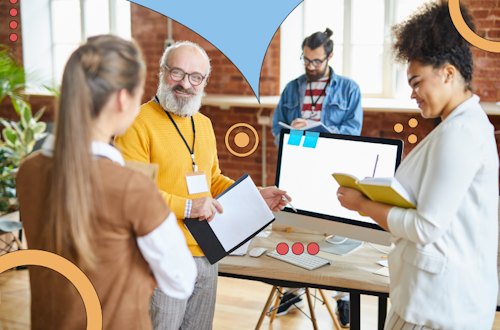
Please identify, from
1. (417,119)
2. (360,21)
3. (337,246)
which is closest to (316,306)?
(337,246)

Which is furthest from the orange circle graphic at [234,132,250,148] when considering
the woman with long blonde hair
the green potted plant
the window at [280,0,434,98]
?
the woman with long blonde hair

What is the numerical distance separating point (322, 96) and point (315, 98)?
2.0 inches

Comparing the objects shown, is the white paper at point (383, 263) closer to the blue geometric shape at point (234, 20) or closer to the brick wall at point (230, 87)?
the blue geometric shape at point (234, 20)

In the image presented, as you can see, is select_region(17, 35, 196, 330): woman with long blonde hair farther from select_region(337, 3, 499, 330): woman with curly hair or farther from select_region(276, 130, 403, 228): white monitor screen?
select_region(276, 130, 403, 228): white monitor screen

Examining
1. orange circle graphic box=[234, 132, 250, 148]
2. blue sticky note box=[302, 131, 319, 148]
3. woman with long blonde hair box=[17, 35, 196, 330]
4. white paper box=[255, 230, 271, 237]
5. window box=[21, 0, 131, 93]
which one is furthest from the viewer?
window box=[21, 0, 131, 93]

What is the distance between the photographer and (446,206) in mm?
1023

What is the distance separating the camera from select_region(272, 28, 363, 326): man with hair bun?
2.86m

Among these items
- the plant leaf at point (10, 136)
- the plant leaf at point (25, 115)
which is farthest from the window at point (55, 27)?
the plant leaf at point (10, 136)

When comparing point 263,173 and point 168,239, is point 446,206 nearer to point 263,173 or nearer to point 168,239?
point 168,239

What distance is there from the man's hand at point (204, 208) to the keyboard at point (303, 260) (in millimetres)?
361

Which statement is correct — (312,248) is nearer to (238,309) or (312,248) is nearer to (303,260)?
(303,260)

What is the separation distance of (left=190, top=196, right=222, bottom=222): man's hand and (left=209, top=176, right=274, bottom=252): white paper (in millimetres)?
29

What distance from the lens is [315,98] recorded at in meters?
3.05

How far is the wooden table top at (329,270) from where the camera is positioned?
1.52 metres
